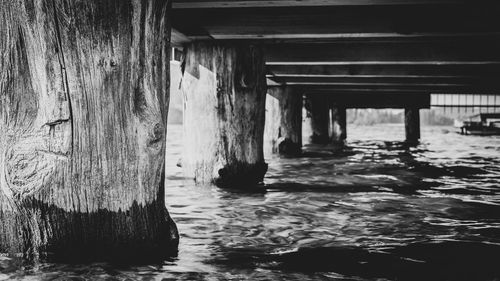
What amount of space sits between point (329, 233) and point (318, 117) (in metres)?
13.6

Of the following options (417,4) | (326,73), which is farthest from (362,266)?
(326,73)

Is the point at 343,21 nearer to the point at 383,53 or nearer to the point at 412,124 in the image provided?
the point at 383,53

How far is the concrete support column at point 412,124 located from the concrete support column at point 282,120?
842 cm

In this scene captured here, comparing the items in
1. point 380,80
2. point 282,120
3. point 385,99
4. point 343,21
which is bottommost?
point 282,120

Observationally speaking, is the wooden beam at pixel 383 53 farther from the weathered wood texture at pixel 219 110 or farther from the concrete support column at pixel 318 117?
the concrete support column at pixel 318 117

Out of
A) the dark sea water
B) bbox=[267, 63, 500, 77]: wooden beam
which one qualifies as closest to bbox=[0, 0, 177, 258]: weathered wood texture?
the dark sea water

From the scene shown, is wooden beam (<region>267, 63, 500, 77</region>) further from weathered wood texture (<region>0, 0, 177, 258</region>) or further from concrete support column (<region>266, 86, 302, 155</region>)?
weathered wood texture (<region>0, 0, 177, 258</region>)

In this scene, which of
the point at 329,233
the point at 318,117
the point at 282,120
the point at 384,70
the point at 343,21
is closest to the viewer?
the point at 329,233

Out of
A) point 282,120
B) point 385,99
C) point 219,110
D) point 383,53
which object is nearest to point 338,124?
point 385,99

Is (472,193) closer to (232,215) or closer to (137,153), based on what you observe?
(232,215)

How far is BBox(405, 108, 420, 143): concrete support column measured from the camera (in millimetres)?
19703

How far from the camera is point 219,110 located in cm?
627

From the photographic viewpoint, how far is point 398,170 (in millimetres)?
9430

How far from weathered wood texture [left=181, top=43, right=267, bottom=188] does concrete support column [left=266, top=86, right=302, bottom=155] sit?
5.57m
